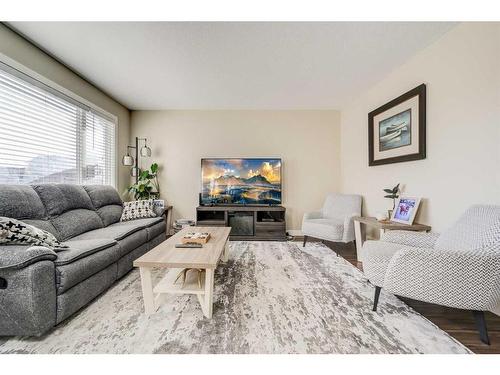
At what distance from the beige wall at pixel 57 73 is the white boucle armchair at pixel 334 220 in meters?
3.34

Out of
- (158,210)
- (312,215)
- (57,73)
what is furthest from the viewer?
(312,215)

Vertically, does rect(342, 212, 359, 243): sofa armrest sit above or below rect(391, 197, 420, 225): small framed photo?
below

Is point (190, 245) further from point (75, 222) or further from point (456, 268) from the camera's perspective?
point (456, 268)

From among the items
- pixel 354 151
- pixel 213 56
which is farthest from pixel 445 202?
pixel 213 56

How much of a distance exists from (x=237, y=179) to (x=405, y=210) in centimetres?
255

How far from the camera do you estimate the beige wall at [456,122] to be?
175cm

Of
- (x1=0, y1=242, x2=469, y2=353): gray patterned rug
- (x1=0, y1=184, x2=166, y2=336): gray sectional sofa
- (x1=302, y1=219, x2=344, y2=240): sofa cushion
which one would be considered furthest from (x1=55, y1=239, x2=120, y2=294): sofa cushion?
(x1=302, y1=219, x2=344, y2=240): sofa cushion

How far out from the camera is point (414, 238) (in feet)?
6.59

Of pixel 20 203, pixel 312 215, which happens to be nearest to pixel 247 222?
pixel 312 215

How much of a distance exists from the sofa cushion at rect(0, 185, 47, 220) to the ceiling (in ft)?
4.86

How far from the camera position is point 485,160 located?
1.79 m

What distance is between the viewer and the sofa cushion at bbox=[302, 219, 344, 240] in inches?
121

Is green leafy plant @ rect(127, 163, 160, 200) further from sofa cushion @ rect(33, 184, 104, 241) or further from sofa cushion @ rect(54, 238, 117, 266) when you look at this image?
sofa cushion @ rect(54, 238, 117, 266)
